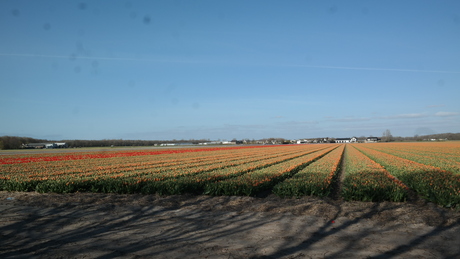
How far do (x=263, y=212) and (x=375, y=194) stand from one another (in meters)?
4.82

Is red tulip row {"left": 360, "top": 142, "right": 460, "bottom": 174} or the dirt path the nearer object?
the dirt path

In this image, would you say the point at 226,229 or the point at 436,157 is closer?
the point at 226,229

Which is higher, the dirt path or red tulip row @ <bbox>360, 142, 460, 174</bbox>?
red tulip row @ <bbox>360, 142, 460, 174</bbox>

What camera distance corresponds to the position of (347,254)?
6.91m

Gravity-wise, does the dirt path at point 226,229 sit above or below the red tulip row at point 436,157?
below

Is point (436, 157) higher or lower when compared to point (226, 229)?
higher

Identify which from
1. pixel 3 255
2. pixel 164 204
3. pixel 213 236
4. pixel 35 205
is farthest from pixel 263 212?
pixel 35 205

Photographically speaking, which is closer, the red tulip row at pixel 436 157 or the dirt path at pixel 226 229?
the dirt path at pixel 226 229

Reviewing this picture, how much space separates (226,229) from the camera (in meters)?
9.05

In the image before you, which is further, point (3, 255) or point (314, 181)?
point (314, 181)

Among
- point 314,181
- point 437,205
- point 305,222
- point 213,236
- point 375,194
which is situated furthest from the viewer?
point 314,181

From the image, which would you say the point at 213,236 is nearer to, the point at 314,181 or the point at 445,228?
the point at 445,228

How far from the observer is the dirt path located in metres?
7.19

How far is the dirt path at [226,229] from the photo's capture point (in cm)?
719
